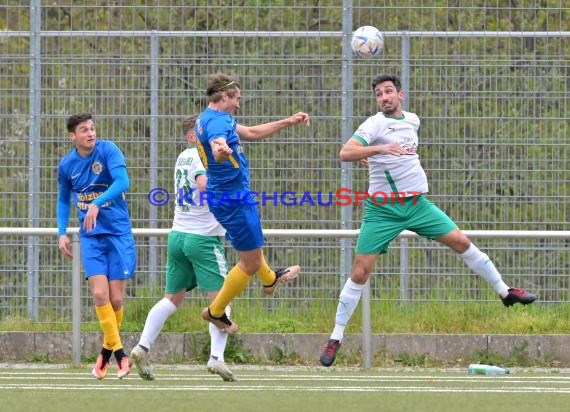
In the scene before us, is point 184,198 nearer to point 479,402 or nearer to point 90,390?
point 90,390

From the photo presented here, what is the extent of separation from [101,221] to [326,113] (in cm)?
344

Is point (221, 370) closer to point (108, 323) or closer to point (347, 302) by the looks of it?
point (108, 323)

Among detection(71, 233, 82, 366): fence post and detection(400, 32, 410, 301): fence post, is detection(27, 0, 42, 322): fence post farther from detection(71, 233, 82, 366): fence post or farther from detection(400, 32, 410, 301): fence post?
detection(400, 32, 410, 301): fence post

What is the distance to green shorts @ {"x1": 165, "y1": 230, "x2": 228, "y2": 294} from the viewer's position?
11.1m

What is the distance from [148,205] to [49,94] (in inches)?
57.2

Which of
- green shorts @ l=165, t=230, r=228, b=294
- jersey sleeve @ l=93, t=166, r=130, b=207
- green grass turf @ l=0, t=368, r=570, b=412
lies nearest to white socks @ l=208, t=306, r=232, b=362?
green grass turf @ l=0, t=368, r=570, b=412

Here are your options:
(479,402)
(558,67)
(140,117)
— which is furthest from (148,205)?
(479,402)

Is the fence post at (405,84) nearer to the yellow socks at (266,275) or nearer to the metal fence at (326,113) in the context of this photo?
the metal fence at (326,113)

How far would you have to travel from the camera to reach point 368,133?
35.9ft

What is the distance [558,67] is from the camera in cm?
1377

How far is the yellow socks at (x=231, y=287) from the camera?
10.3 m

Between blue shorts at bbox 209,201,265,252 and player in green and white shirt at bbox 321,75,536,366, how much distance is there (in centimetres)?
109

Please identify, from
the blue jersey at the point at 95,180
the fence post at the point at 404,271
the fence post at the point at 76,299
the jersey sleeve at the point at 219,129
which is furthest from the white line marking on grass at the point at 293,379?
the fence post at the point at 404,271

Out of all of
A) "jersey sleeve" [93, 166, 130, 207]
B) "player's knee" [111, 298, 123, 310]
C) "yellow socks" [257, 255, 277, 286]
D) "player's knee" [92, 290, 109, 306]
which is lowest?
"player's knee" [111, 298, 123, 310]
